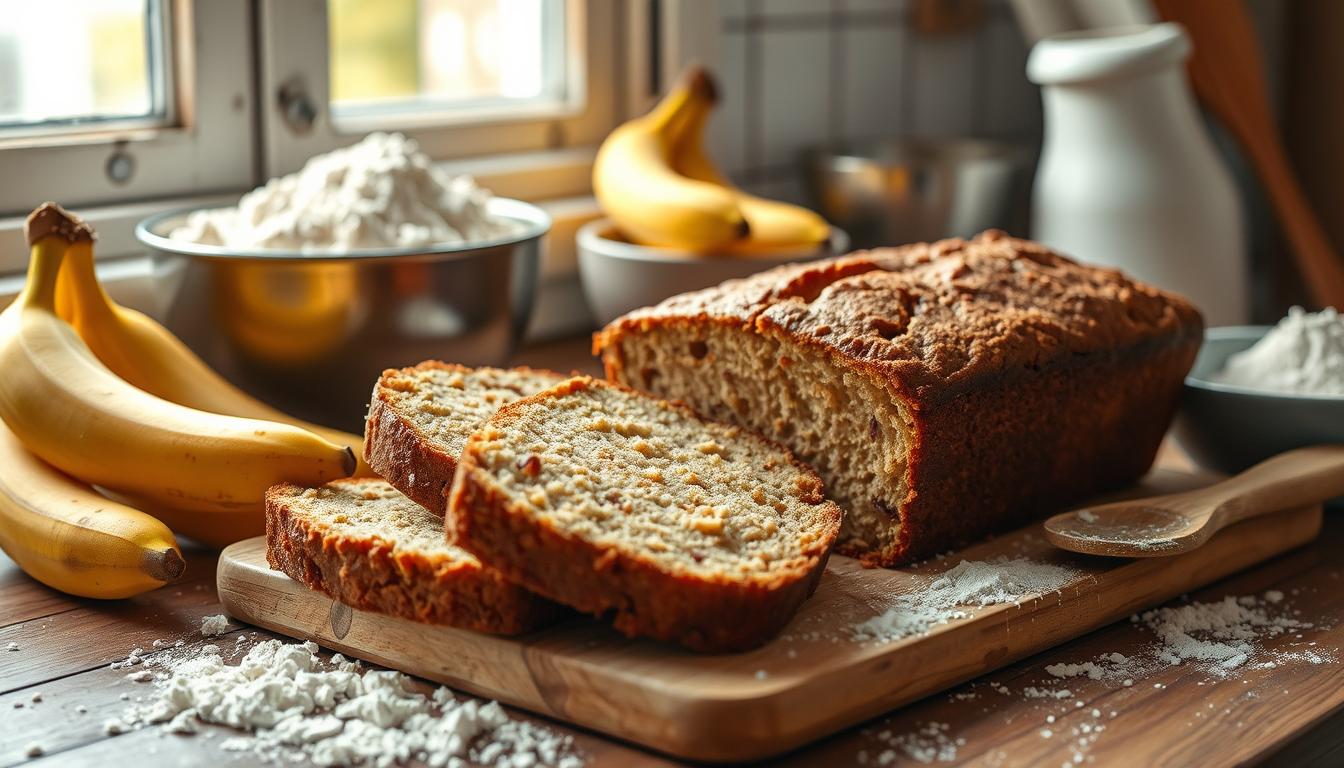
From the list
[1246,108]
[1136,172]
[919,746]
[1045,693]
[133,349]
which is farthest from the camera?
[1246,108]

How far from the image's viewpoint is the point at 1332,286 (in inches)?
107

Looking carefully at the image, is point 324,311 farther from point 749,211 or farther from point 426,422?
point 749,211

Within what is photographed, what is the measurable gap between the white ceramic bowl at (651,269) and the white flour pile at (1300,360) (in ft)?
2.17

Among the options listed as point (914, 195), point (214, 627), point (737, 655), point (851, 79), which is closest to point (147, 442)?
point (214, 627)

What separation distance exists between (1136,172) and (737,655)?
1477mm

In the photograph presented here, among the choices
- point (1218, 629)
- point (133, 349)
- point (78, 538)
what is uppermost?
point (133, 349)

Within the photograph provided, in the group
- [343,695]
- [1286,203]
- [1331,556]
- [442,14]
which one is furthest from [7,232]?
[1286,203]

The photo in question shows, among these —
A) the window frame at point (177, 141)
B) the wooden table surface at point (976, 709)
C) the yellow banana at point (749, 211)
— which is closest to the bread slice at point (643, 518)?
the wooden table surface at point (976, 709)

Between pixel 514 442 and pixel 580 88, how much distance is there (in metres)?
1.46

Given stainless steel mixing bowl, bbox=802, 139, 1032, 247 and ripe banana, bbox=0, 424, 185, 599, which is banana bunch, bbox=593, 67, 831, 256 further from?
ripe banana, bbox=0, 424, 185, 599

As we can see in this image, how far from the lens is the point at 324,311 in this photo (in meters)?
1.71

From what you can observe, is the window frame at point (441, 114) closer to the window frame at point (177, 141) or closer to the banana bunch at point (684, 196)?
the window frame at point (177, 141)

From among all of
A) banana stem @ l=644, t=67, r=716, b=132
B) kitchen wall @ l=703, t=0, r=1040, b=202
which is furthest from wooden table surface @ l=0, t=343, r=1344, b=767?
kitchen wall @ l=703, t=0, r=1040, b=202

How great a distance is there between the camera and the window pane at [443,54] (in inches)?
90.3
